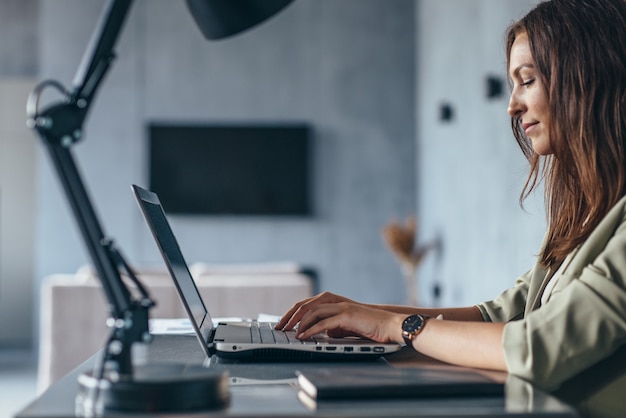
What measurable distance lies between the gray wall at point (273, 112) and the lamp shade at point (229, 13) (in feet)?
19.1

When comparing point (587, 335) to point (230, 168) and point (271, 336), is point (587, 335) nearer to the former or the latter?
point (271, 336)

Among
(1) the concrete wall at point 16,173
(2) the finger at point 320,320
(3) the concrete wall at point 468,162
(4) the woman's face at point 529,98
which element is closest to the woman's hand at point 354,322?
(2) the finger at point 320,320

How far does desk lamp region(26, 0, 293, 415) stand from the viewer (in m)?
0.80

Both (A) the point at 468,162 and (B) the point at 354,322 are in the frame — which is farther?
(A) the point at 468,162

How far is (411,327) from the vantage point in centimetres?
117

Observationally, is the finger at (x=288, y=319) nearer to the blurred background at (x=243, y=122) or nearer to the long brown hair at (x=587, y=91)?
the long brown hair at (x=587, y=91)

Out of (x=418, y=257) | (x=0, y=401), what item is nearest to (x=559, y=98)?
(x=0, y=401)

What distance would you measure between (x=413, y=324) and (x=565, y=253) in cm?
26

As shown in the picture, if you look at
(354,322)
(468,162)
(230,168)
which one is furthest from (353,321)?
(230,168)

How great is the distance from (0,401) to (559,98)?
397 cm

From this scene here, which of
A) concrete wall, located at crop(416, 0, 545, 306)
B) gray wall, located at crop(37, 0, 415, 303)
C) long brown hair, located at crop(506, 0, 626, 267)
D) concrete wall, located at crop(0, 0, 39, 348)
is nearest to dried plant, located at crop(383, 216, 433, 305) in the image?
concrete wall, located at crop(416, 0, 545, 306)

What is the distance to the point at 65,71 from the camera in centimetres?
696

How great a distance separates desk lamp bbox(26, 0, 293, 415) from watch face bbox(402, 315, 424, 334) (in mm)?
372

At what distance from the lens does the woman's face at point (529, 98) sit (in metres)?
1.28
